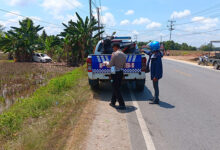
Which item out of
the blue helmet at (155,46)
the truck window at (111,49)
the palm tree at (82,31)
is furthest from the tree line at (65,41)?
the blue helmet at (155,46)

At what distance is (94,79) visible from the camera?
660 cm

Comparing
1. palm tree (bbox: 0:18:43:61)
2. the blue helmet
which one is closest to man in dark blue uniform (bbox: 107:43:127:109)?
the blue helmet

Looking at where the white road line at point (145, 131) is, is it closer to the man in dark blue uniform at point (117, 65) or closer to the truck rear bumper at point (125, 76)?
the man in dark blue uniform at point (117, 65)

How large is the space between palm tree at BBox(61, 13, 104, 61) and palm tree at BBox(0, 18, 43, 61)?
840cm

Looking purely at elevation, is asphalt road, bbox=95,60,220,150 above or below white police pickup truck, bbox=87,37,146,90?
below

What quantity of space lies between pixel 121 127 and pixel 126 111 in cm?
109

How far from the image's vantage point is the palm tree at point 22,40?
26.3 metres

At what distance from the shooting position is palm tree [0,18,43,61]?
2627 centimetres

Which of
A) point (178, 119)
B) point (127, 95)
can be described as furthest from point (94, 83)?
point (178, 119)

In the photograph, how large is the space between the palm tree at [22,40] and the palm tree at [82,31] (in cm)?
840

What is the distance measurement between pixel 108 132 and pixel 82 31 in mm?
17107

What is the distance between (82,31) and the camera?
778 inches

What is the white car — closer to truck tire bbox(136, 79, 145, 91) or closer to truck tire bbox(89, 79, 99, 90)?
truck tire bbox(89, 79, 99, 90)

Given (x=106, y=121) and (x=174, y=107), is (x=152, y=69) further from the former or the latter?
(x=106, y=121)
